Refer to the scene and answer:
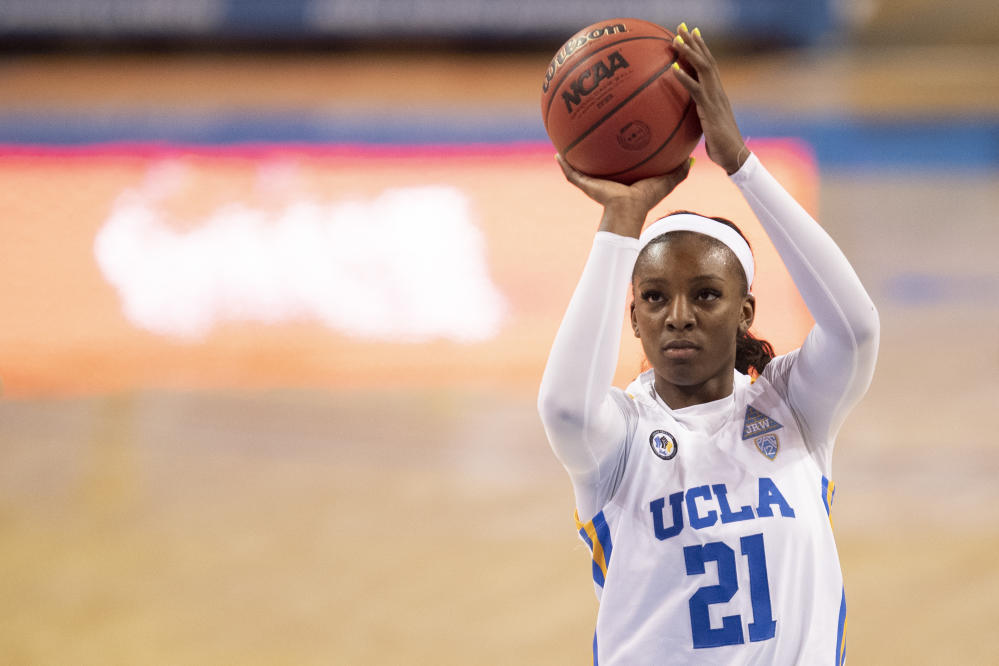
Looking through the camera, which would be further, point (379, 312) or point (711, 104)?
point (379, 312)

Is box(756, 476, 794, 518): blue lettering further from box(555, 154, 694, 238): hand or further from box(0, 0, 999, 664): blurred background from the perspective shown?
box(0, 0, 999, 664): blurred background

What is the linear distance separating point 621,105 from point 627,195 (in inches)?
9.1

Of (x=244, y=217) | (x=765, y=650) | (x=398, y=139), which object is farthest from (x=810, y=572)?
(x=398, y=139)

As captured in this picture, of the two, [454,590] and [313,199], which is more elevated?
[313,199]

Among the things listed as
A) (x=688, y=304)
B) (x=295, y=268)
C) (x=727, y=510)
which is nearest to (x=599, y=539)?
(x=727, y=510)

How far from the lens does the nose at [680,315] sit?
66.2 inches

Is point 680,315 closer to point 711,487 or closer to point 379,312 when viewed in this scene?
point 711,487

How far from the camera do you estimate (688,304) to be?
5.60 feet

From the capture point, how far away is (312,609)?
404 cm

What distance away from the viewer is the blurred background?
4.16 metres

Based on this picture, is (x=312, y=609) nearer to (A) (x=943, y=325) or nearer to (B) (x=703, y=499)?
(B) (x=703, y=499)

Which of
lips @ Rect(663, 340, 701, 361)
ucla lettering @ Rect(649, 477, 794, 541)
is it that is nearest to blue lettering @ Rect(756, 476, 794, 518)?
ucla lettering @ Rect(649, 477, 794, 541)

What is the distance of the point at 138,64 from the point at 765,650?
40.7 feet

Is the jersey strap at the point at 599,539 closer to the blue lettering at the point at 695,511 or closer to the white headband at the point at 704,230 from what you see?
the blue lettering at the point at 695,511
